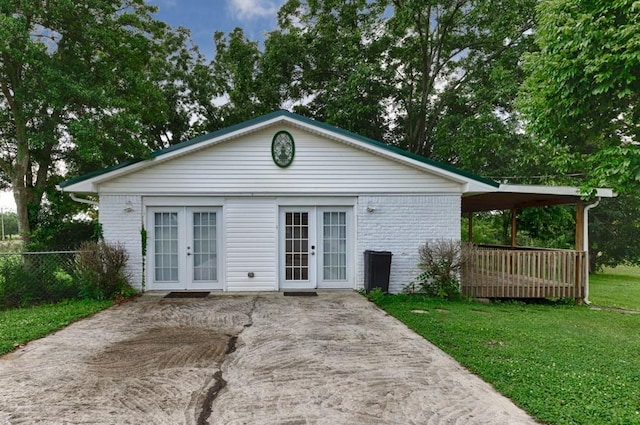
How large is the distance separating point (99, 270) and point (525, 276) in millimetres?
10294

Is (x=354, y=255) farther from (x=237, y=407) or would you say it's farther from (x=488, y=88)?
(x=488, y=88)

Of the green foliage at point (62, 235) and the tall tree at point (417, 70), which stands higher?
the tall tree at point (417, 70)

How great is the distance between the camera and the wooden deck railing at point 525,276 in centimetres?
909

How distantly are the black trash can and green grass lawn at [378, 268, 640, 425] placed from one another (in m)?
0.48

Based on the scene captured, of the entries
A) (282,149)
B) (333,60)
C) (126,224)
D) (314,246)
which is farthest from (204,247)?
(333,60)

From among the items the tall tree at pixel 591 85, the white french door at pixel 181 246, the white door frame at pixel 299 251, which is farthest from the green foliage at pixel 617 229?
the white french door at pixel 181 246

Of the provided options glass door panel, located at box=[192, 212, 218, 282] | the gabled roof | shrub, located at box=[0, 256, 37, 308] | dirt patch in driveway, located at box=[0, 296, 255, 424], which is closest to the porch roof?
the gabled roof

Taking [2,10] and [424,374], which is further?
[2,10]

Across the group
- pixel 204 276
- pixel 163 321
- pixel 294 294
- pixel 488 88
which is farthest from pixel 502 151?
pixel 163 321

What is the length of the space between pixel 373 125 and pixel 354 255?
11.3 m

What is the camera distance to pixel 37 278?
789 centimetres

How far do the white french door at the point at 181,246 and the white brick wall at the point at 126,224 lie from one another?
25cm

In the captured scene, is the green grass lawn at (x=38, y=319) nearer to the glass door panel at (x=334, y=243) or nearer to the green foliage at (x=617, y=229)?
the glass door panel at (x=334, y=243)

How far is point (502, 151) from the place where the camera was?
1555cm
